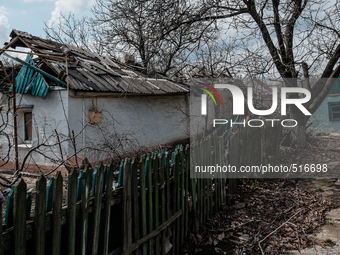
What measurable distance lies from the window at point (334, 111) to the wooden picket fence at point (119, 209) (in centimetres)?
1782

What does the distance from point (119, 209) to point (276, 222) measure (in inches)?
110

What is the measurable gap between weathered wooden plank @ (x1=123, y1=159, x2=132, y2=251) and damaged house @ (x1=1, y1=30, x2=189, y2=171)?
12.2ft

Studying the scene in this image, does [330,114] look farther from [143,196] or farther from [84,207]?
[84,207]

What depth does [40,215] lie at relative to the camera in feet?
5.76

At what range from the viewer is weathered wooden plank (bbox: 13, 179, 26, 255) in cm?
162

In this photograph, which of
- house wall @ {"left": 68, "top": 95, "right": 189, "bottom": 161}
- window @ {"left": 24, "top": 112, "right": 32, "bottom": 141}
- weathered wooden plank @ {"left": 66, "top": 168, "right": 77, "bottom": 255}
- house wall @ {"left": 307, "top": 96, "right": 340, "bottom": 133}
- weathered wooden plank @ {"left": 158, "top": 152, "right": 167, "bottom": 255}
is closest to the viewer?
weathered wooden plank @ {"left": 66, "top": 168, "right": 77, "bottom": 255}

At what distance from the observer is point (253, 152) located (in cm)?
772

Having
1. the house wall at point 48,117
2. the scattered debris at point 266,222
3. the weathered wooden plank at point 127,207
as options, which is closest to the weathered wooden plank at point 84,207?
the weathered wooden plank at point 127,207

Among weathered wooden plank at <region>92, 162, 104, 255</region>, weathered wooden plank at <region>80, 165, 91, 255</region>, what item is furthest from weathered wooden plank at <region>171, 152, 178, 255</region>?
weathered wooden plank at <region>80, 165, 91, 255</region>

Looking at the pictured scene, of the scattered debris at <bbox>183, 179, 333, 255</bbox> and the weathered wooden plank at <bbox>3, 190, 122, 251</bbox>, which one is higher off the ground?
the weathered wooden plank at <bbox>3, 190, 122, 251</bbox>

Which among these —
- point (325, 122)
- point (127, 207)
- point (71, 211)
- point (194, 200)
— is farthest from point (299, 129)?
point (325, 122)

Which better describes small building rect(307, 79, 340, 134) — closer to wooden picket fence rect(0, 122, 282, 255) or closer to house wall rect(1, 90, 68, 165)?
house wall rect(1, 90, 68, 165)

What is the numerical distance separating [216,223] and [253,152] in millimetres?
3820

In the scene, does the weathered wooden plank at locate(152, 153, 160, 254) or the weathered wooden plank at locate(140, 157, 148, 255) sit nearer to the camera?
the weathered wooden plank at locate(140, 157, 148, 255)
